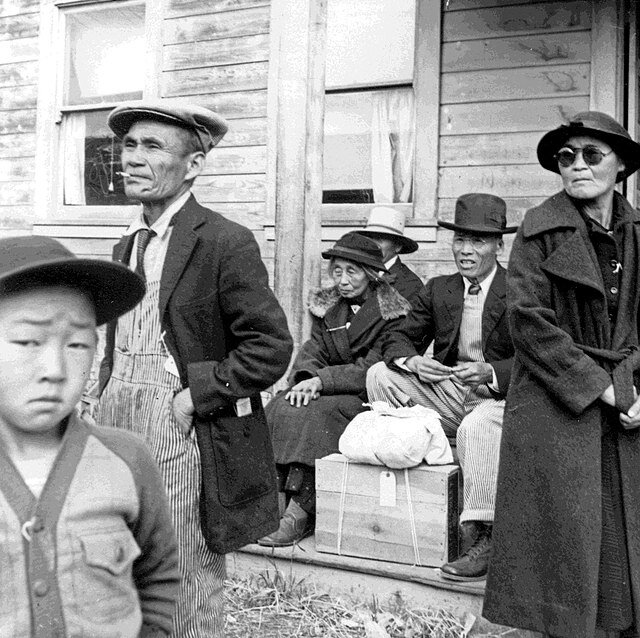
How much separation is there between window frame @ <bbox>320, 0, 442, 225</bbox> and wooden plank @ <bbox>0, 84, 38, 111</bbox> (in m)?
3.35

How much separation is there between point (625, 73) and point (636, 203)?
851mm

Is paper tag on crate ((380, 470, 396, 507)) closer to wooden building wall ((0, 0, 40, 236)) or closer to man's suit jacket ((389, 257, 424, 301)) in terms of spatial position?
man's suit jacket ((389, 257, 424, 301))

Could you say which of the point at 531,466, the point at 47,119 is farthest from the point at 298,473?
the point at 47,119

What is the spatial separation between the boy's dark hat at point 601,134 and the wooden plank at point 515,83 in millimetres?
2363

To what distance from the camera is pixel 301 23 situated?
403 cm

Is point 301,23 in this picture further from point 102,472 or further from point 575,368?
point 102,472

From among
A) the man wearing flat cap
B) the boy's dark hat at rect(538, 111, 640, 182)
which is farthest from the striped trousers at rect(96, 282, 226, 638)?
the boy's dark hat at rect(538, 111, 640, 182)

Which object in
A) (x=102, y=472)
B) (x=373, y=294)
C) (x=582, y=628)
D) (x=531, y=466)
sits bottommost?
(x=582, y=628)

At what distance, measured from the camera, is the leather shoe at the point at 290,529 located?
4.33 m

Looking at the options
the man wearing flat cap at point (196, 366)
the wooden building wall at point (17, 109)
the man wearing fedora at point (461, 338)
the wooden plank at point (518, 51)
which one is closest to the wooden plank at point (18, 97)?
the wooden building wall at point (17, 109)

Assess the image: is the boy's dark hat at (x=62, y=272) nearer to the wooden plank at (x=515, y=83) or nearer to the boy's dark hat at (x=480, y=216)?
the boy's dark hat at (x=480, y=216)

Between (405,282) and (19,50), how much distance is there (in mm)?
4596

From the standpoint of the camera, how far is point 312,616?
3971 mm

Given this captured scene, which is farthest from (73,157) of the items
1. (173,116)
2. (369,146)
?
(173,116)
